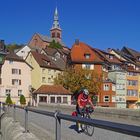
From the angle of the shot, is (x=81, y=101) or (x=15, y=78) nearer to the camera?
(x=81, y=101)

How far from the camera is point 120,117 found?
78.4 ft

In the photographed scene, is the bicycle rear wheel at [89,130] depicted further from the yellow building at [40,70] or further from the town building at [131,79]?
the town building at [131,79]

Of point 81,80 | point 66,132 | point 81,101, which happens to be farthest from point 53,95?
point 66,132

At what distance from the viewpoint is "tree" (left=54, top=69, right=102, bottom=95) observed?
85688 millimetres

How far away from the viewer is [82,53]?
10425cm

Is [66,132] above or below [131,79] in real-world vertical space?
below

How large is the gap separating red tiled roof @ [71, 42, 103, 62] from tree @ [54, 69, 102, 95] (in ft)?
41.5

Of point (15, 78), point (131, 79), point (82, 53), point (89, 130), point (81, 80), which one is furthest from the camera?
point (131, 79)

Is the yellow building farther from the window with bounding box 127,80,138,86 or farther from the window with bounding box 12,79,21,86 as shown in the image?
the window with bounding box 127,80,138,86

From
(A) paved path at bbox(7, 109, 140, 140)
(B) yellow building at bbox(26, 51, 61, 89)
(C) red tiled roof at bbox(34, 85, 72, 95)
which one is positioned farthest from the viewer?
(B) yellow building at bbox(26, 51, 61, 89)

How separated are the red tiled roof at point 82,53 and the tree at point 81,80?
1264 cm

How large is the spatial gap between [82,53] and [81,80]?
1980cm

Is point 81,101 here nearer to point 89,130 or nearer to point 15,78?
point 89,130

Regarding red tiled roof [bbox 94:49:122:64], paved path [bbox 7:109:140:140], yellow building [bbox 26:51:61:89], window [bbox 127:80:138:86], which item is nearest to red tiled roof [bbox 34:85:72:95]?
yellow building [bbox 26:51:61:89]
